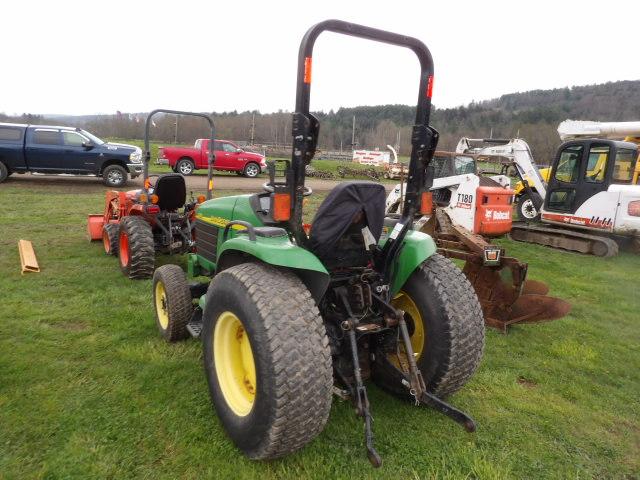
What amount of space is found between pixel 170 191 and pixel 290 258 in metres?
3.91

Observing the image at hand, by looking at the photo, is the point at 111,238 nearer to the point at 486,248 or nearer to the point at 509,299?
the point at 486,248

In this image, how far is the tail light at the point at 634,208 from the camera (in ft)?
28.3

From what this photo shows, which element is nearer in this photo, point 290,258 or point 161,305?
point 290,258

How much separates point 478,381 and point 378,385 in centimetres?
87

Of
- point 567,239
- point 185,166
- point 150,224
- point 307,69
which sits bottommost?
point 567,239

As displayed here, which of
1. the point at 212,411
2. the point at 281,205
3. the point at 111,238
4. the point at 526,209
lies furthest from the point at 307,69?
the point at 526,209

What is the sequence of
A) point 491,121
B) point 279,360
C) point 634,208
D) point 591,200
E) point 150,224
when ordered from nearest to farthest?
Answer: point 279,360 < point 150,224 < point 634,208 < point 591,200 < point 491,121

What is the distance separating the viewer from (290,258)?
240cm

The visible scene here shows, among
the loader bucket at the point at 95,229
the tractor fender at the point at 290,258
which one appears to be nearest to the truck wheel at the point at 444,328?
the tractor fender at the point at 290,258

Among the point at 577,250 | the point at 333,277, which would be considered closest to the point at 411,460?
the point at 333,277

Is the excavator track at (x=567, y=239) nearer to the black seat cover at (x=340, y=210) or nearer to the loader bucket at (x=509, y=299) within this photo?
the loader bucket at (x=509, y=299)

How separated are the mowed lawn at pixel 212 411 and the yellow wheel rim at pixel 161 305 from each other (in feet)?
0.53

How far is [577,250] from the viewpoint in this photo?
362 inches

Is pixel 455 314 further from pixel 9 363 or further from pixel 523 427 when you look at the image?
pixel 9 363
